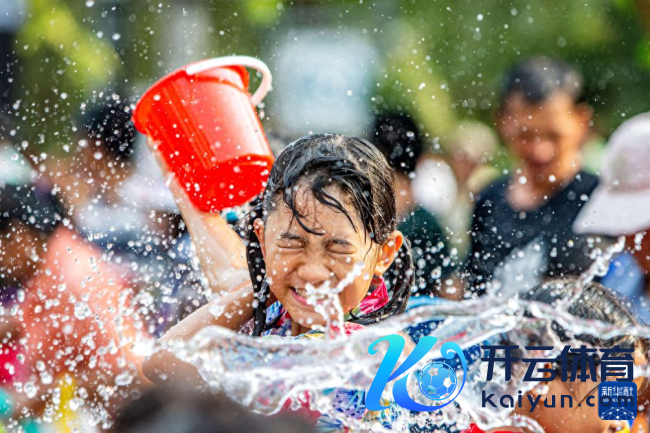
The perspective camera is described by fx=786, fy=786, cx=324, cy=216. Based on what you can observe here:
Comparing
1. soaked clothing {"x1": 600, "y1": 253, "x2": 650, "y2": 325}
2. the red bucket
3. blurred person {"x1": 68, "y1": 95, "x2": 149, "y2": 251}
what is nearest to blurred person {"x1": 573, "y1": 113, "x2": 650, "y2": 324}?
soaked clothing {"x1": 600, "y1": 253, "x2": 650, "y2": 325}

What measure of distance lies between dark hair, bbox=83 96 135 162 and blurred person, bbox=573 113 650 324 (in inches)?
88.5

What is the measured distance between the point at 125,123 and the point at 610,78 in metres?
2.91

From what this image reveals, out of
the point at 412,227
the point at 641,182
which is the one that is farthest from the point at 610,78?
the point at 412,227

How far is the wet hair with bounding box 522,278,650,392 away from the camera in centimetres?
218

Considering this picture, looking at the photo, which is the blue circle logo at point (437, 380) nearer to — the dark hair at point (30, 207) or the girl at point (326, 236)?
the girl at point (326, 236)

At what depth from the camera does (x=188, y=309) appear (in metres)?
3.08

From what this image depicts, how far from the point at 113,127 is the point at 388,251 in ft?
8.78

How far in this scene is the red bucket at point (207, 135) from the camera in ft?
8.28

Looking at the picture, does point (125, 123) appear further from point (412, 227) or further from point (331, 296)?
point (331, 296)

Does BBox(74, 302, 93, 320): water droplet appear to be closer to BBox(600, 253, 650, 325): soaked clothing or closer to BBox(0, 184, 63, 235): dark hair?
BBox(0, 184, 63, 235): dark hair

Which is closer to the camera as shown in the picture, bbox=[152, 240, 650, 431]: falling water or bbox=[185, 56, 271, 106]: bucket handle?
bbox=[152, 240, 650, 431]: falling water

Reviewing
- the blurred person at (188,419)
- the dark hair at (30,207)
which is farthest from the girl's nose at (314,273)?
the dark hair at (30,207)

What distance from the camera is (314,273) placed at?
1887mm
